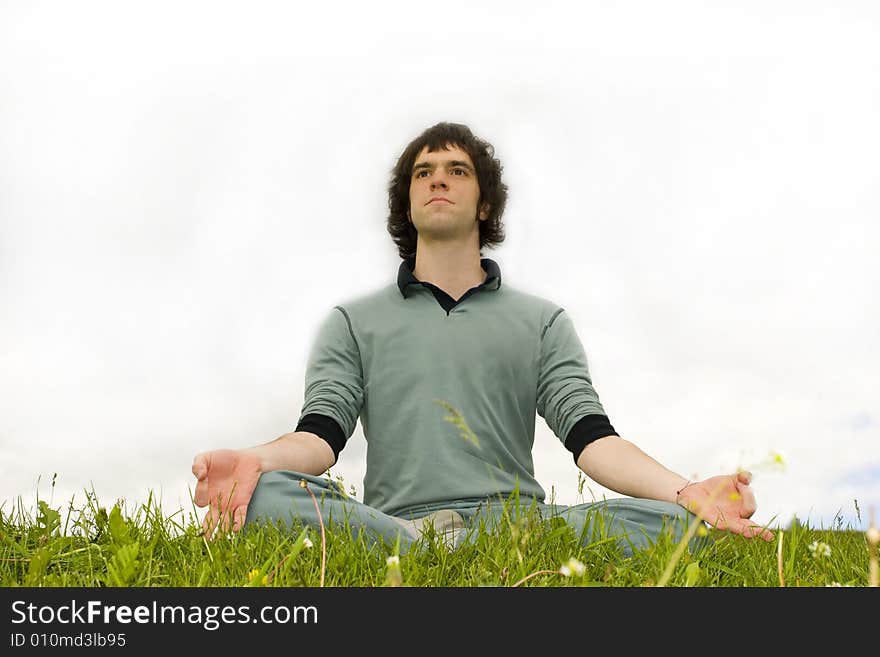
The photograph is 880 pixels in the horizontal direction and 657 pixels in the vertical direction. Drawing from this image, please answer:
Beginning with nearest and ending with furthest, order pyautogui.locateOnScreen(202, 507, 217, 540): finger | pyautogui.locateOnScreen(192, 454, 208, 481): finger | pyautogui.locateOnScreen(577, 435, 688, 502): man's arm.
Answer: pyautogui.locateOnScreen(202, 507, 217, 540): finger, pyautogui.locateOnScreen(192, 454, 208, 481): finger, pyautogui.locateOnScreen(577, 435, 688, 502): man's arm

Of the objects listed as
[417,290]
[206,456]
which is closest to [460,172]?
[417,290]

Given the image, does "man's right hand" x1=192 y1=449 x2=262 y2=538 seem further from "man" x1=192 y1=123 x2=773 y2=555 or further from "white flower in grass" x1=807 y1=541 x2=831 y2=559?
"white flower in grass" x1=807 y1=541 x2=831 y2=559

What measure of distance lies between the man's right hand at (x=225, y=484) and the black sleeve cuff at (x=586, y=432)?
7.50 ft

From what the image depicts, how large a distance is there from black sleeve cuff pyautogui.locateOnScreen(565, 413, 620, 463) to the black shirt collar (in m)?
1.51

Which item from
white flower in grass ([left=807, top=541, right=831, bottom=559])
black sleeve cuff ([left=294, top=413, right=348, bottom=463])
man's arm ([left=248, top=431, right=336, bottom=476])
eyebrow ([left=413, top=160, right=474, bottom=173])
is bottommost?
white flower in grass ([left=807, top=541, right=831, bottom=559])

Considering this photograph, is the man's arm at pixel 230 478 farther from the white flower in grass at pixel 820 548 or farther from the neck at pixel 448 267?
the white flower in grass at pixel 820 548

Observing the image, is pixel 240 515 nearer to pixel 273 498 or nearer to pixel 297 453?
pixel 273 498

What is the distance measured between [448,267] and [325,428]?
1838 millimetres

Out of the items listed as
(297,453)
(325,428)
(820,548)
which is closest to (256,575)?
(297,453)

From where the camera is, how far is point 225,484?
188 inches

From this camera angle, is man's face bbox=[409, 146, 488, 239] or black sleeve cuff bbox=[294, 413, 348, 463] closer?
black sleeve cuff bbox=[294, 413, 348, 463]

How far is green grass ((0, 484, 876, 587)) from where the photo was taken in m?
3.76

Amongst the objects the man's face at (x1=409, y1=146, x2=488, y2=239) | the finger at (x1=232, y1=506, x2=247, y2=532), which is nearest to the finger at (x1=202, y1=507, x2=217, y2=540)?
the finger at (x1=232, y1=506, x2=247, y2=532)
